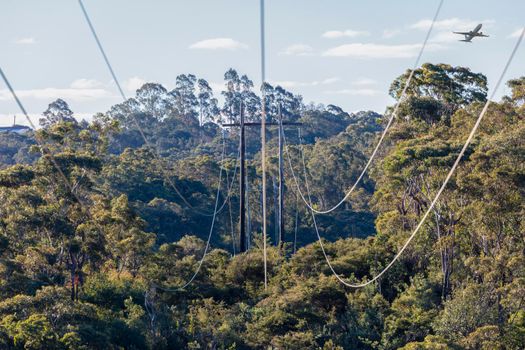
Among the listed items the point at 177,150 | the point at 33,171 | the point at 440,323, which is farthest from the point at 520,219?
the point at 177,150

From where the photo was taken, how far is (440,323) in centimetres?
2406

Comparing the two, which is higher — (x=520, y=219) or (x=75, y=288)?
(x=520, y=219)

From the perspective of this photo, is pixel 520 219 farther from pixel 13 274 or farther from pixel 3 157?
pixel 3 157

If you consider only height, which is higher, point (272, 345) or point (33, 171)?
point (33, 171)

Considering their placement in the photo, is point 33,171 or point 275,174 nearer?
point 33,171

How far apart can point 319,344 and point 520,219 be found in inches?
310

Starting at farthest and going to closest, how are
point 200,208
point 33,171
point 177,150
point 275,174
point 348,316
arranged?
point 177,150 < point 275,174 < point 200,208 < point 33,171 < point 348,316

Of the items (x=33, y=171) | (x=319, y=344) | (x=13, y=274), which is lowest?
(x=319, y=344)

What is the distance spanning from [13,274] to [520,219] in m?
15.8

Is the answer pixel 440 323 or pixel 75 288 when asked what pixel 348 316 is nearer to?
pixel 440 323

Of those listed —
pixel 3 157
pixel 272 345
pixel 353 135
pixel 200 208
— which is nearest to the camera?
pixel 272 345

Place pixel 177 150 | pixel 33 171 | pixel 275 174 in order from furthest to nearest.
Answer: pixel 177 150
pixel 275 174
pixel 33 171

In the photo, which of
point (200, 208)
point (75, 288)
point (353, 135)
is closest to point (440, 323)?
point (75, 288)

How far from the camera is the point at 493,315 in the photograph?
24578 millimetres
